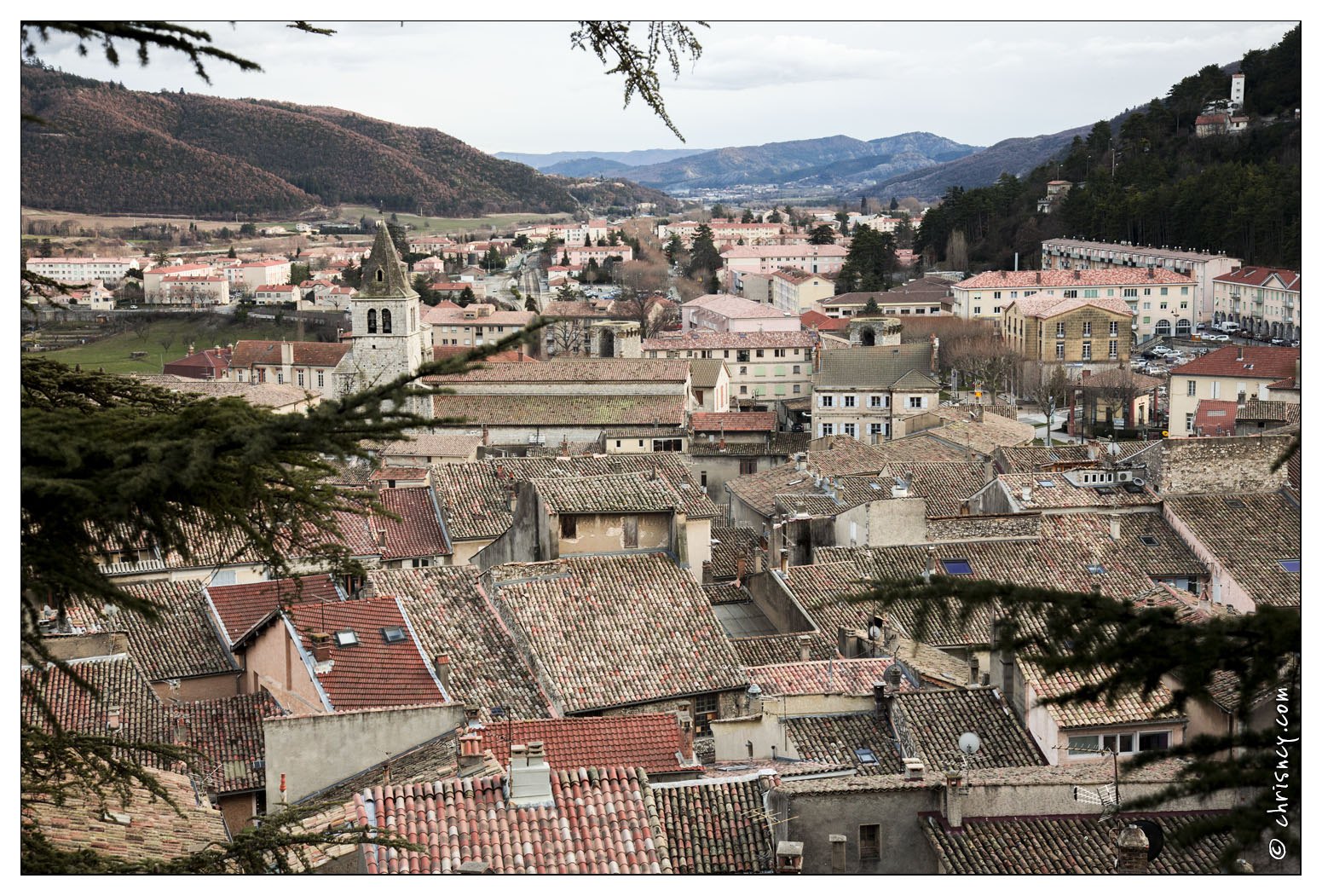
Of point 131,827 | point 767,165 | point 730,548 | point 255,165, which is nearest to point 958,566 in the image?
point 730,548

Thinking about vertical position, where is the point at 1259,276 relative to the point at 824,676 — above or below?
above

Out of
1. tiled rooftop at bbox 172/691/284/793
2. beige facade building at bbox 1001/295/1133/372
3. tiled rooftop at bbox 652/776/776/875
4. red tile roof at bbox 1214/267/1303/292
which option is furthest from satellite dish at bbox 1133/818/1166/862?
beige facade building at bbox 1001/295/1133/372

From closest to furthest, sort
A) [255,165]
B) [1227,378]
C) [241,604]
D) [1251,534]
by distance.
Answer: [241,604], [1251,534], [1227,378], [255,165]

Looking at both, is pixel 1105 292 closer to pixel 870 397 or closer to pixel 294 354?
pixel 870 397

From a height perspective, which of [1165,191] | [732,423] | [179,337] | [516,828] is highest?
[1165,191]

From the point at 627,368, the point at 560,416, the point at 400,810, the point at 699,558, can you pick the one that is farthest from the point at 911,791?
the point at 627,368

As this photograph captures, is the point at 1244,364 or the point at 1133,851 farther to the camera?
the point at 1244,364

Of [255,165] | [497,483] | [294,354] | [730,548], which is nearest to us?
[730,548]

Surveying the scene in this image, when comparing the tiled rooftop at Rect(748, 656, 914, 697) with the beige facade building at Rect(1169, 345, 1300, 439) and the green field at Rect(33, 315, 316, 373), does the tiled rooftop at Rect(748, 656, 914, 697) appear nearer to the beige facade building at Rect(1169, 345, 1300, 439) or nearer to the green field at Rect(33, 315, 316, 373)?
the beige facade building at Rect(1169, 345, 1300, 439)
